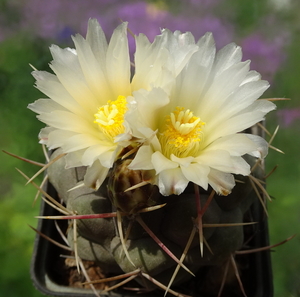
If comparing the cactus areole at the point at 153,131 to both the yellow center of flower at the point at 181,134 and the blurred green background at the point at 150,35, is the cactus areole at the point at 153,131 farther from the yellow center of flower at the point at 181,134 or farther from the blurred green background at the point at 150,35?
the blurred green background at the point at 150,35

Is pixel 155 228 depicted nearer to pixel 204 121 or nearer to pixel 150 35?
pixel 204 121

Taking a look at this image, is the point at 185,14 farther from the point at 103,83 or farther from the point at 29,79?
the point at 103,83

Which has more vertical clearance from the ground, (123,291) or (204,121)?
(204,121)

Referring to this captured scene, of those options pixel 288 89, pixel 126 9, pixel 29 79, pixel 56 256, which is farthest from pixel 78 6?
pixel 56 256

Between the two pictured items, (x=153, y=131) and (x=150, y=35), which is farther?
(x=150, y=35)

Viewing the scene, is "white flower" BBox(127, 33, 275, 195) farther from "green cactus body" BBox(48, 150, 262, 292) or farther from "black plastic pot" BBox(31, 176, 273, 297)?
"black plastic pot" BBox(31, 176, 273, 297)

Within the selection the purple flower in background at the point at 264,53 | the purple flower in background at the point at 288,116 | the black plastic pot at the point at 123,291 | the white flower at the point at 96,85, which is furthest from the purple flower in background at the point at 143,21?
the white flower at the point at 96,85

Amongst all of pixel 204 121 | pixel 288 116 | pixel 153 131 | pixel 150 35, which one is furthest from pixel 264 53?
pixel 153 131

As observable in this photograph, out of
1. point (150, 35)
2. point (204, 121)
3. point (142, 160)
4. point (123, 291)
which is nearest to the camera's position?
point (142, 160)
